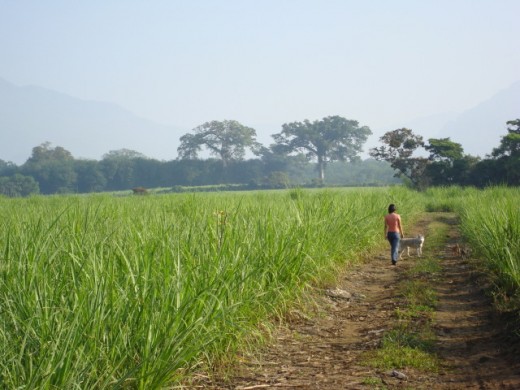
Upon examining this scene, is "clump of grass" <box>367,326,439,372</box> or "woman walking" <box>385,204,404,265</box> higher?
"woman walking" <box>385,204,404,265</box>

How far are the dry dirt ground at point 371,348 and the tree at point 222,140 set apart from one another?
202 feet

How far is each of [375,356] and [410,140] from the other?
37422 mm

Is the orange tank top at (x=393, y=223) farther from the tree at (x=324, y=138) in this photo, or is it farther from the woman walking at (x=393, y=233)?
the tree at (x=324, y=138)

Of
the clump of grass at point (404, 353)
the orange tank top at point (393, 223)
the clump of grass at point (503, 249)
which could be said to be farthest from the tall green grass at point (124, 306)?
the orange tank top at point (393, 223)

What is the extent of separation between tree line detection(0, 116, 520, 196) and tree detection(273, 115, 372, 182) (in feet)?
0.39

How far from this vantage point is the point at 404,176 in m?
43.7

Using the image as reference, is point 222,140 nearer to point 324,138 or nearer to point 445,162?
point 324,138

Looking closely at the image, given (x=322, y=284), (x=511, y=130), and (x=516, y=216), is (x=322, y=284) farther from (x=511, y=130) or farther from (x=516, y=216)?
(x=511, y=130)

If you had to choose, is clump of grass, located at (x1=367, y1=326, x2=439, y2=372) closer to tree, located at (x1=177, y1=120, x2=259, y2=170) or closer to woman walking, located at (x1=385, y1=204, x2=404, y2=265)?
woman walking, located at (x1=385, y1=204, x2=404, y2=265)

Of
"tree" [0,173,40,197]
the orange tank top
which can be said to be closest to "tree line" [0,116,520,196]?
"tree" [0,173,40,197]

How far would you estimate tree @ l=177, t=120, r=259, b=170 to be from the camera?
69.8 metres

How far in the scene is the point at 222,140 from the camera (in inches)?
2842

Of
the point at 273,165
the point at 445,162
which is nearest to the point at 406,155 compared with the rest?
the point at 445,162

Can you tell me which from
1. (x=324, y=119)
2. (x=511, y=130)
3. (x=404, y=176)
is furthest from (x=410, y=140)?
(x=324, y=119)
